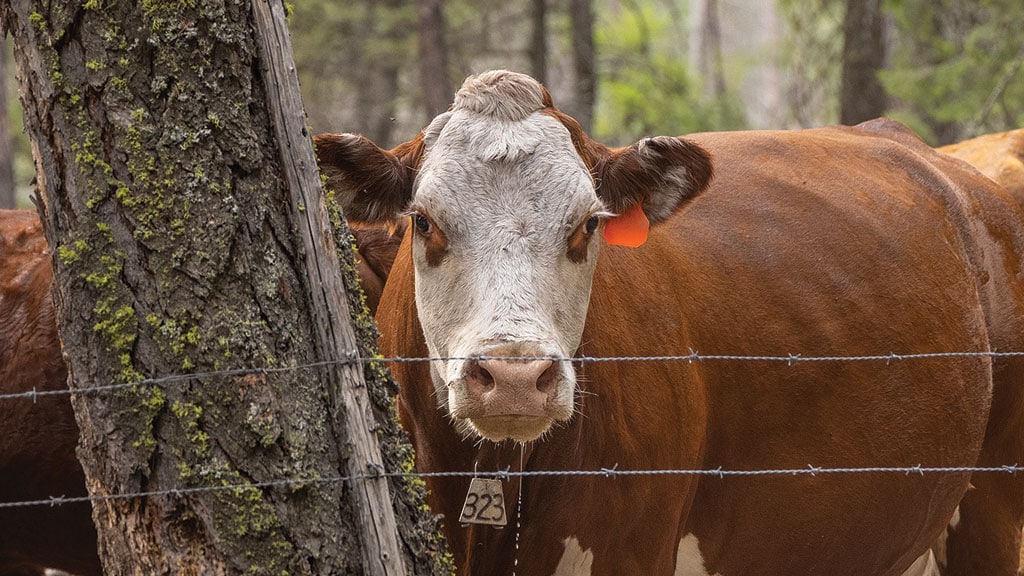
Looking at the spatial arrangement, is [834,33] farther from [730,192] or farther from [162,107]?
[162,107]

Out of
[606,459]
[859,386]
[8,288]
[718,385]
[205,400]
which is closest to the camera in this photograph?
[205,400]

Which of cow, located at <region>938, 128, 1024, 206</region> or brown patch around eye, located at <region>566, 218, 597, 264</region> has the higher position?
brown patch around eye, located at <region>566, 218, 597, 264</region>

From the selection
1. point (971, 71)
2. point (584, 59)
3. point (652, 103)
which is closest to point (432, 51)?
point (584, 59)

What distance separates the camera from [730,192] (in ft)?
16.3

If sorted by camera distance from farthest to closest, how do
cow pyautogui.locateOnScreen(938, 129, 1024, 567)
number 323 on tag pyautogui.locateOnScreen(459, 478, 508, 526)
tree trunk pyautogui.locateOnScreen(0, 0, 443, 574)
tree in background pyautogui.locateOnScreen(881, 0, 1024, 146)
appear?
1. tree in background pyautogui.locateOnScreen(881, 0, 1024, 146)
2. cow pyautogui.locateOnScreen(938, 129, 1024, 567)
3. number 323 on tag pyautogui.locateOnScreen(459, 478, 508, 526)
4. tree trunk pyautogui.locateOnScreen(0, 0, 443, 574)

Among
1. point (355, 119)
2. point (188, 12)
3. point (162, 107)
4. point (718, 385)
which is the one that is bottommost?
point (355, 119)

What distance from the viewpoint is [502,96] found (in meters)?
3.85

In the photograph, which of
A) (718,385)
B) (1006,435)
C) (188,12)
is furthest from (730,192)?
(188,12)

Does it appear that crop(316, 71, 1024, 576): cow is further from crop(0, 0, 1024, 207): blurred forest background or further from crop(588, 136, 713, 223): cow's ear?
crop(0, 0, 1024, 207): blurred forest background

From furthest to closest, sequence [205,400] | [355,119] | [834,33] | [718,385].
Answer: [355,119] → [834,33] → [718,385] → [205,400]

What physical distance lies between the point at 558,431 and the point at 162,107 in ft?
5.79

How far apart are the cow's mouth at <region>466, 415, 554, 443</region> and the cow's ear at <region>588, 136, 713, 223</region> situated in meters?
1.13

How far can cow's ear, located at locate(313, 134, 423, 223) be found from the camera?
382 centimetres

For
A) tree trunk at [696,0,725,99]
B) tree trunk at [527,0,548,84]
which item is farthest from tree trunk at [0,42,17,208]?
tree trunk at [696,0,725,99]
